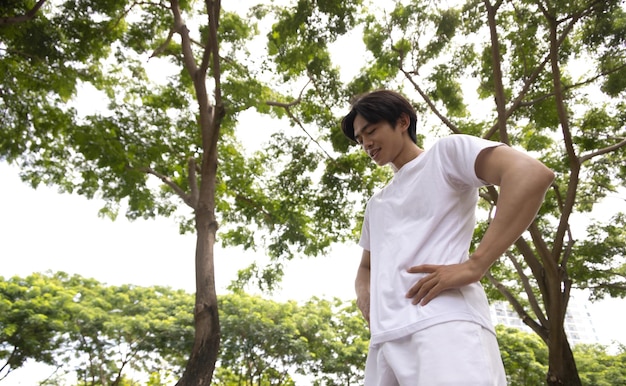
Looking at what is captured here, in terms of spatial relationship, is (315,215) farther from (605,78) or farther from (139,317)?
(139,317)

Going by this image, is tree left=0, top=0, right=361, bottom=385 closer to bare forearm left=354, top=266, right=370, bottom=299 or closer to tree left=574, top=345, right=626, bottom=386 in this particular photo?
bare forearm left=354, top=266, right=370, bottom=299

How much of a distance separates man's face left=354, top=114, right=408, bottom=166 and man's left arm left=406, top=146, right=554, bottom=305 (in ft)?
1.05

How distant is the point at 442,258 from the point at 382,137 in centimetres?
39

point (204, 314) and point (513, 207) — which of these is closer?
point (513, 207)

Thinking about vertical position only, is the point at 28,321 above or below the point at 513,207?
above

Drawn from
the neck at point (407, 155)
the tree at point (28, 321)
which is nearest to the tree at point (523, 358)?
the tree at point (28, 321)

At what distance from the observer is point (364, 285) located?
4.50 ft

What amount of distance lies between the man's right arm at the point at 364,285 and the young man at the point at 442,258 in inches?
9.2

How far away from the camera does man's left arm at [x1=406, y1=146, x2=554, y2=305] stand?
0.94 meters

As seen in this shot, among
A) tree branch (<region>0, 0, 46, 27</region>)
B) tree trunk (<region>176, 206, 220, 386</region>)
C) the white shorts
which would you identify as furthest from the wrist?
tree branch (<region>0, 0, 46, 27</region>)

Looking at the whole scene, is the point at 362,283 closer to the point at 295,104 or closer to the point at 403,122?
the point at 403,122

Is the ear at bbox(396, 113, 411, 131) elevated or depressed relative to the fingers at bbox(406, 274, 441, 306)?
elevated

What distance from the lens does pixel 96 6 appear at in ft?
20.4

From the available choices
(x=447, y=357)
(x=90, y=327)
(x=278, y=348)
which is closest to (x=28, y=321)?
(x=90, y=327)
